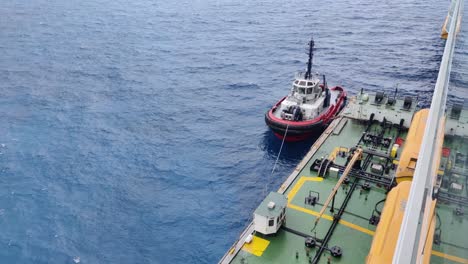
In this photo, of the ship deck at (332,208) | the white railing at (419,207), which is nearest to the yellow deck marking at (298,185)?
the ship deck at (332,208)

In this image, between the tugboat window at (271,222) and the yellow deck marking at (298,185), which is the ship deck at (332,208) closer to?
the yellow deck marking at (298,185)

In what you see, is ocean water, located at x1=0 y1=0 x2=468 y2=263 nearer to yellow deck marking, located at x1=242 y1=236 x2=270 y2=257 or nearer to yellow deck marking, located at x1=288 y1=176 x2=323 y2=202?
yellow deck marking, located at x1=288 y1=176 x2=323 y2=202

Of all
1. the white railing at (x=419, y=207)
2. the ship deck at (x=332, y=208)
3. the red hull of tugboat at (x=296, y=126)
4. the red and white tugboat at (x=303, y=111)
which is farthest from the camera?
the red and white tugboat at (x=303, y=111)

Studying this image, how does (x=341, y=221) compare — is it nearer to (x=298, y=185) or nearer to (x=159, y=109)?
(x=298, y=185)

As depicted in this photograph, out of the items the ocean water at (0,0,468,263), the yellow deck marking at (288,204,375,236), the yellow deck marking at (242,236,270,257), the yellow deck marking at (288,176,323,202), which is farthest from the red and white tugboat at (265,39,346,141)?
Answer: the yellow deck marking at (242,236,270,257)

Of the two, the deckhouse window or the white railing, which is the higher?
the white railing

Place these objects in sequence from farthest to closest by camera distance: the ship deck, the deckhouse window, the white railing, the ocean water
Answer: the ocean water < the deckhouse window < the ship deck < the white railing

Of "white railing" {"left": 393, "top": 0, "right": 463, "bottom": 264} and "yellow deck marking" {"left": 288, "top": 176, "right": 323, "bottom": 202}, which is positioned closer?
"white railing" {"left": 393, "top": 0, "right": 463, "bottom": 264}
